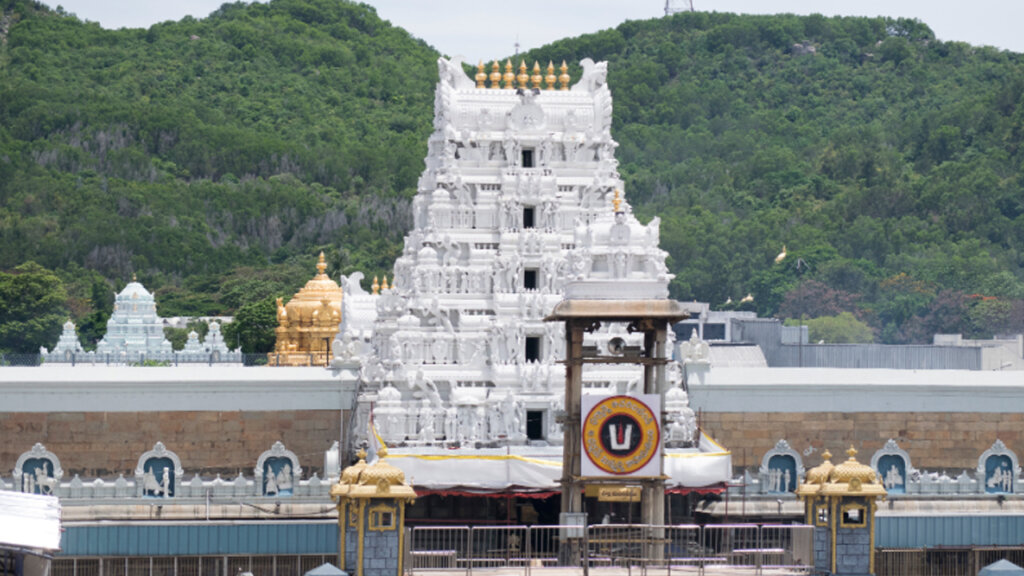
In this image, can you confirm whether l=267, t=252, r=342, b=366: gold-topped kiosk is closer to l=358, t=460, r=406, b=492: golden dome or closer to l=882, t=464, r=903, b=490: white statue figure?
l=882, t=464, r=903, b=490: white statue figure

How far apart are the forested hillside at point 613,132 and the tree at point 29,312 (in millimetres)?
291

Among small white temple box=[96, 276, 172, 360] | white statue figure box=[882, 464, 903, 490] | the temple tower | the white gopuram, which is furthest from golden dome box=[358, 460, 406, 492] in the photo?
small white temple box=[96, 276, 172, 360]

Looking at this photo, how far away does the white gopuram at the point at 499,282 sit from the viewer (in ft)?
174

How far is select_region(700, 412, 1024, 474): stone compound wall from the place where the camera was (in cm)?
6056

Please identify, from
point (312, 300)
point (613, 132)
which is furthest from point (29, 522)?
point (613, 132)

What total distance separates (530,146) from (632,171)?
92649 millimetres

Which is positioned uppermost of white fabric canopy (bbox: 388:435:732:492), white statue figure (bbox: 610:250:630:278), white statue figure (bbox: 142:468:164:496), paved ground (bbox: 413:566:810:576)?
white statue figure (bbox: 610:250:630:278)

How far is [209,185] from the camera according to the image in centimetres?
14988

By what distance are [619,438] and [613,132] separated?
376 ft

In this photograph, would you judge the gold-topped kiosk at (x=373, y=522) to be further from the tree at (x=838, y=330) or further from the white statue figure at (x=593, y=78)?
the tree at (x=838, y=330)

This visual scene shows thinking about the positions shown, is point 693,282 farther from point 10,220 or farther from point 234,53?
point 234,53

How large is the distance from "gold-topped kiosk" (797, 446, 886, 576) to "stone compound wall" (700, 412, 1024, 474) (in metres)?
17.7

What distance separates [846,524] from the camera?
42.2m

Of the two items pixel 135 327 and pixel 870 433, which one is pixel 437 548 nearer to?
pixel 870 433
